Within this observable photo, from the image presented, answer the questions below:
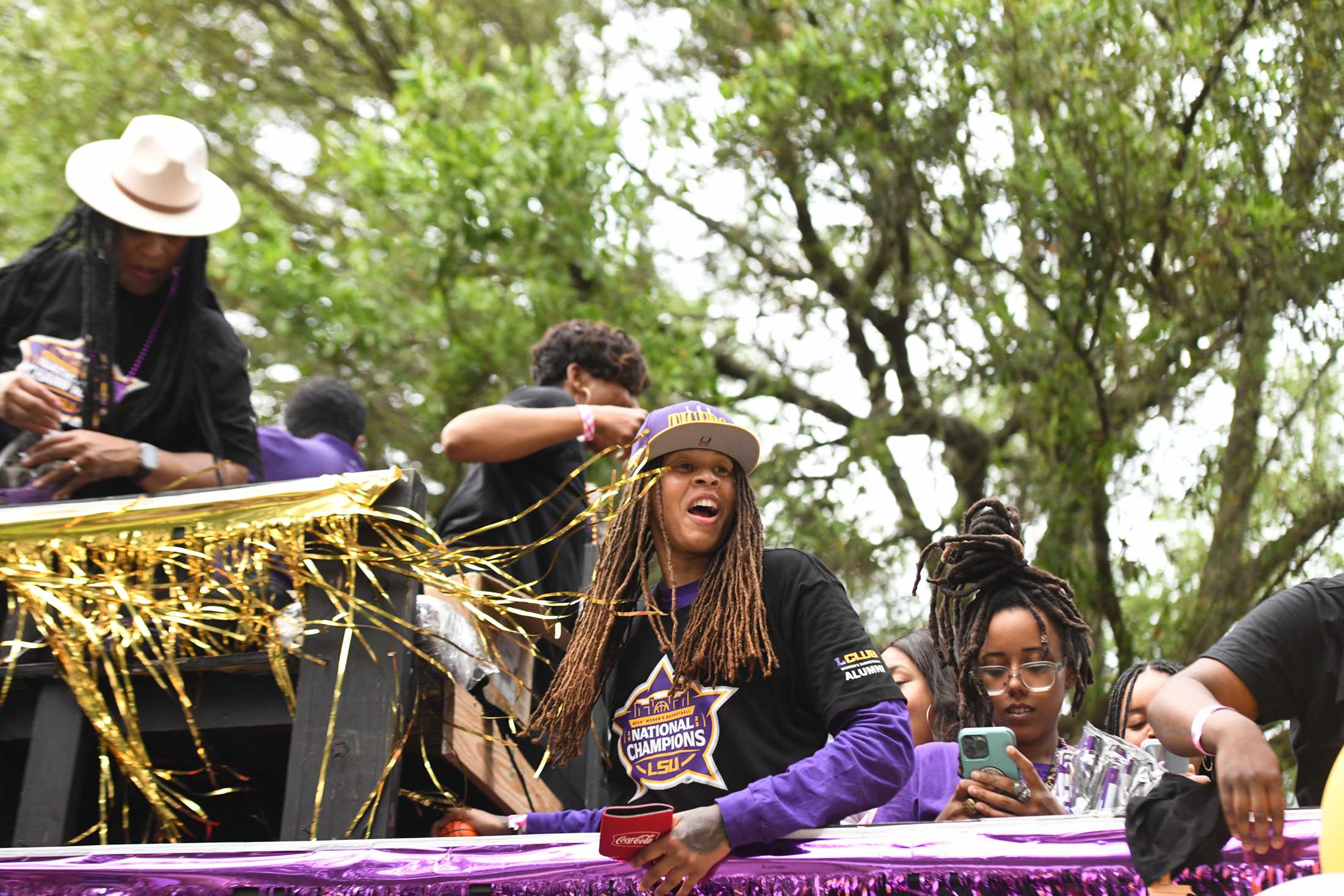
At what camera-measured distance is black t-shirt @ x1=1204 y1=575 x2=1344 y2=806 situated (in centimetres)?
240

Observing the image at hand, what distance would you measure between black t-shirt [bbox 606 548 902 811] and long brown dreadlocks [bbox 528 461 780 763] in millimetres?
Result: 46

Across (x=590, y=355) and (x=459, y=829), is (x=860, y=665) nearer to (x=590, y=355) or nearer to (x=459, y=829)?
(x=459, y=829)

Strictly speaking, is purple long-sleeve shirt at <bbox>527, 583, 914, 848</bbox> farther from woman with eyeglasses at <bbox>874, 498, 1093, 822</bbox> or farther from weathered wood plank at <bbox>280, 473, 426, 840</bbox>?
weathered wood plank at <bbox>280, 473, 426, 840</bbox>

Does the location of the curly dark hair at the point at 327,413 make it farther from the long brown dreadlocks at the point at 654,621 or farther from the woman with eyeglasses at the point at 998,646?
the woman with eyeglasses at the point at 998,646

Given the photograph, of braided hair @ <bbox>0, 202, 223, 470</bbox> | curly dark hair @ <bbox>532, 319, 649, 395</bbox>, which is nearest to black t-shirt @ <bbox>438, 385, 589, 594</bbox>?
curly dark hair @ <bbox>532, 319, 649, 395</bbox>

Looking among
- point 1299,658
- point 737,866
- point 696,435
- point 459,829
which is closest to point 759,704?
point 737,866

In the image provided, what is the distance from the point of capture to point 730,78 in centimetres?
962

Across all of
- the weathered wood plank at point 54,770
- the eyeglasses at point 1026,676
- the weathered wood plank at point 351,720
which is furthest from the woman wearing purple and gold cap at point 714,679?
the weathered wood plank at point 54,770

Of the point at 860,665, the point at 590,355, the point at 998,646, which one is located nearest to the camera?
the point at 860,665

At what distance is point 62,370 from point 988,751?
2.74m

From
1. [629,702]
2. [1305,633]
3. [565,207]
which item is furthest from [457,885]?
[565,207]

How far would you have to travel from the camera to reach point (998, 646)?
3543 millimetres

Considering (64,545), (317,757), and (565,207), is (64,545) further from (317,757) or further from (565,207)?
(565,207)

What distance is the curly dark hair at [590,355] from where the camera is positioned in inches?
183
